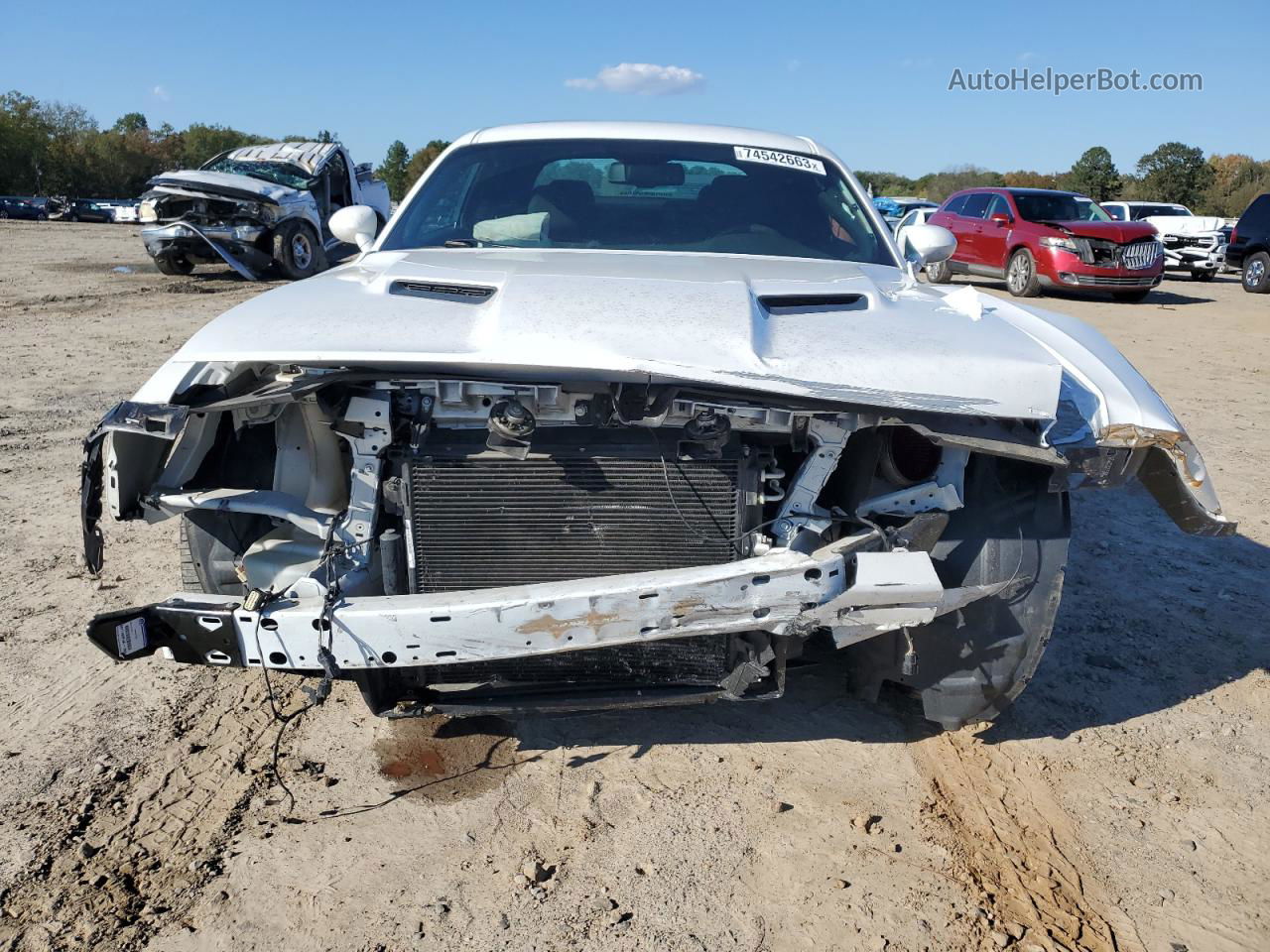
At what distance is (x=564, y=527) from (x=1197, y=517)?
1698mm

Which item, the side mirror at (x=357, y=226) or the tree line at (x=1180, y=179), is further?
the tree line at (x=1180, y=179)

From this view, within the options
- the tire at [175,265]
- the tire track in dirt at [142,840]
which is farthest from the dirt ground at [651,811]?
the tire at [175,265]

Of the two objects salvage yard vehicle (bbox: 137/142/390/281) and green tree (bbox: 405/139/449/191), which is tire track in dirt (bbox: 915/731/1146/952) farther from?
green tree (bbox: 405/139/449/191)

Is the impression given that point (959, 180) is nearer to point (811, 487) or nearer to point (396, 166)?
point (396, 166)

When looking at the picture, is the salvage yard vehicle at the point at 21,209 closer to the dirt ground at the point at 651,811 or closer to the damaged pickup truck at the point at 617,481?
the dirt ground at the point at 651,811

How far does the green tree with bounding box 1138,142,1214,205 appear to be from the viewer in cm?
4194

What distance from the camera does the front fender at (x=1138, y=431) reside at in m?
2.51

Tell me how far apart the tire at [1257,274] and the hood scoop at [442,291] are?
18.5 m

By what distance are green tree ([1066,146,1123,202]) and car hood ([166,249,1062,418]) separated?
46.2m

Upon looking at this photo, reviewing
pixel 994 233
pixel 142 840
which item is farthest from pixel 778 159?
pixel 994 233

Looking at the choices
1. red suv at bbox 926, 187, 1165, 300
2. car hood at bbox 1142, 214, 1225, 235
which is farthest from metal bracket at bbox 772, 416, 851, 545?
car hood at bbox 1142, 214, 1225, 235

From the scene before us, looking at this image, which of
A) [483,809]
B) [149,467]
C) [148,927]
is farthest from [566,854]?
[149,467]

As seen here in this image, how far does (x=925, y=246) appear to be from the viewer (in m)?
3.93

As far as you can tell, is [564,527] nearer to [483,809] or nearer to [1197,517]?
[483,809]
